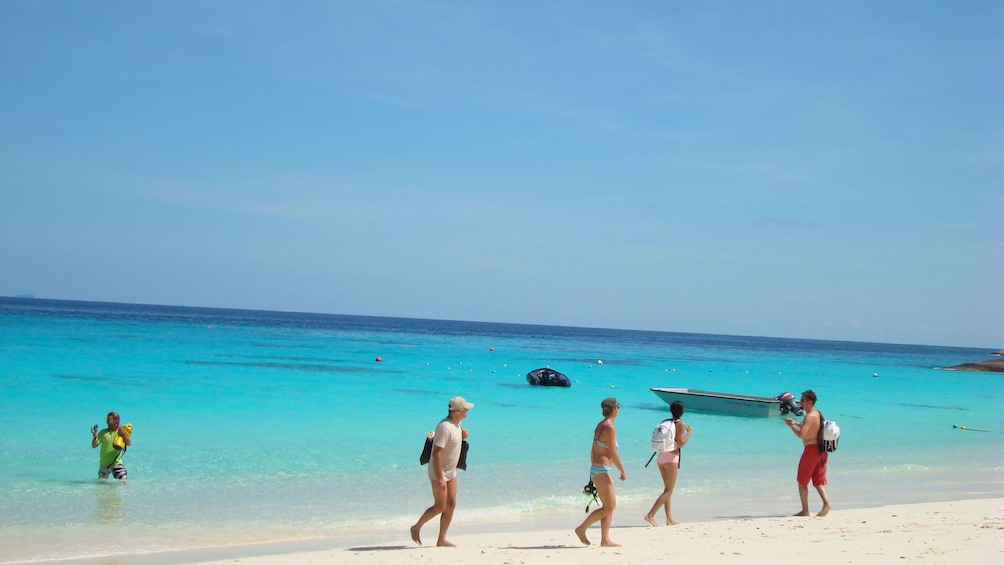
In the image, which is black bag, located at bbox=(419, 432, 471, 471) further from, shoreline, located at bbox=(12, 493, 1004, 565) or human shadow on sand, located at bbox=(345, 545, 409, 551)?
human shadow on sand, located at bbox=(345, 545, 409, 551)

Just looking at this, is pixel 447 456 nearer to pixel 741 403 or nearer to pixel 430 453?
pixel 430 453

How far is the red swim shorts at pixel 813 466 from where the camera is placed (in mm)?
9969

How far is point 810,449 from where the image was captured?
32.8ft

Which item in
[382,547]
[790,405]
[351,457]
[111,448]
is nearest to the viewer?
[382,547]

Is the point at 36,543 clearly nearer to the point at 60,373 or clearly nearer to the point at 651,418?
the point at 651,418

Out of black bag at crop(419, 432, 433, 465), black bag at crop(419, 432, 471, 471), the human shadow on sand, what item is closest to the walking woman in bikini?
black bag at crop(419, 432, 471, 471)

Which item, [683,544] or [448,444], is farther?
[683,544]

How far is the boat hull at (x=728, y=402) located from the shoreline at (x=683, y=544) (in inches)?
536

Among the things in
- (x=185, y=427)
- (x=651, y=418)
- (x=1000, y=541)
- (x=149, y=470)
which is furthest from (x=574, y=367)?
(x=1000, y=541)

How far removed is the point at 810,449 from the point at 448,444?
16.0ft

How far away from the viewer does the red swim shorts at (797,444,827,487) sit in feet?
32.7

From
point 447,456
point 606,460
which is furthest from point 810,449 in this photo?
point 447,456

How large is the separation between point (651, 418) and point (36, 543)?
17.6 metres

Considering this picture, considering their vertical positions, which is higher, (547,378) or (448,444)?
(448,444)
